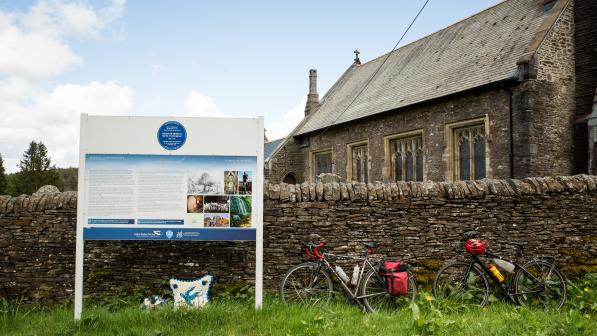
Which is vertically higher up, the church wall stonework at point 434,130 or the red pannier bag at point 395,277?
the church wall stonework at point 434,130

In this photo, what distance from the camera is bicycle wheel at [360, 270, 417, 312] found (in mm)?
6660

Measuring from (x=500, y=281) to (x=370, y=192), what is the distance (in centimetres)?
219

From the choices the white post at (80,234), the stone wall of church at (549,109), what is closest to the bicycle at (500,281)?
the white post at (80,234)

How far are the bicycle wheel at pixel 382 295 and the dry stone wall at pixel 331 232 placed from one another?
0.74m

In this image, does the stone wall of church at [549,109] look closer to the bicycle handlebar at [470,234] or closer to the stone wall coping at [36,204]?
the bicycle handlebar at [470,234]

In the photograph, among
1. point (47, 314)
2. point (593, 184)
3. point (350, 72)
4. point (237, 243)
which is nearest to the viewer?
point (47, 314)

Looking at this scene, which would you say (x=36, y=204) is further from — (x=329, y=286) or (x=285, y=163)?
(x=285, y=163)

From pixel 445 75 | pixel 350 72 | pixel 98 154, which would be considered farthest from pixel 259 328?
pixel 350 72

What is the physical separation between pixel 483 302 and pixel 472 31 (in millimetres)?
16051

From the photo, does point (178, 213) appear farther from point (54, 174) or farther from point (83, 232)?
point (54, 174)

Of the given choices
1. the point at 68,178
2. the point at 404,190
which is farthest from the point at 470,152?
the point at 68,178

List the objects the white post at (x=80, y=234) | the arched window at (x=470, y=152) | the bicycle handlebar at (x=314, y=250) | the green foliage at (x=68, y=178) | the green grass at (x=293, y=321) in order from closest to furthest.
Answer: the green grass at (x=293, y=321), the white post at (x=80, y=234), the bicycle handlebar at (x=314, y=250), the arched window at (x=470, y=152), the green foliage at (x=68, y=178)

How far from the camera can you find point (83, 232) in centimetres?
612

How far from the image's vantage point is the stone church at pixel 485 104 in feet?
47.4
